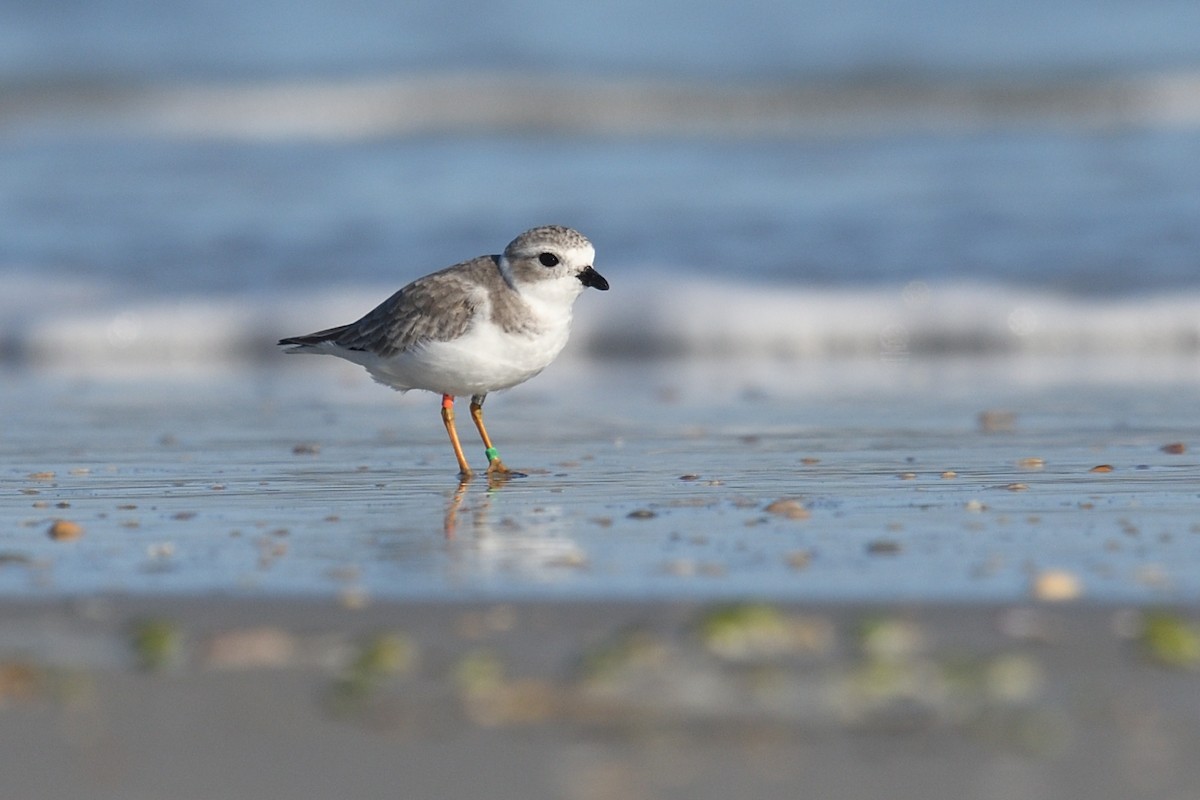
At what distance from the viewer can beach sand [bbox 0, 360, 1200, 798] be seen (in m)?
2.60

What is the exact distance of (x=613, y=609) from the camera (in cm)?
351

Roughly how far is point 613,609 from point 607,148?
1174 centimetres

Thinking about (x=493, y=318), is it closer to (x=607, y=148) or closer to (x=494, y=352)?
(x=494, y=352)

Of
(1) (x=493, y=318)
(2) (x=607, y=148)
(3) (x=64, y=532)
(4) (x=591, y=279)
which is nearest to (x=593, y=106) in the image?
(2) (x=607, y=148)

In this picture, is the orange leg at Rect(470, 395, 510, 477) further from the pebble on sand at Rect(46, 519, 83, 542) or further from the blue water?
the blue water

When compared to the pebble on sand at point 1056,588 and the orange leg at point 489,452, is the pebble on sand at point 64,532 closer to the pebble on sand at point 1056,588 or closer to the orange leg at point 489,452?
the orange leg at point 489,452

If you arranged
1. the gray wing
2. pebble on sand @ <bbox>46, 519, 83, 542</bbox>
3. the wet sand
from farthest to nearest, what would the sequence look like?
the gray wing < pebble on sand @ <bbox>46, 519, 83, 542</bbox> < the wet sand

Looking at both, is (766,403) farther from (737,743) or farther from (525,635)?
(737,743)

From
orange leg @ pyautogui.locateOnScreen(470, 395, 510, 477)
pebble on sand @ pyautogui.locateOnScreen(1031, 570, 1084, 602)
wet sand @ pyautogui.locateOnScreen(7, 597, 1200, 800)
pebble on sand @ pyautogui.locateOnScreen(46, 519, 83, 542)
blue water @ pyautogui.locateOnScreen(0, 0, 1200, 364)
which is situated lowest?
wet sand @ pyautogui.locateOnScreen(7, 597, 1200, 800)

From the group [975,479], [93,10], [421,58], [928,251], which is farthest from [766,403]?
[93,10]

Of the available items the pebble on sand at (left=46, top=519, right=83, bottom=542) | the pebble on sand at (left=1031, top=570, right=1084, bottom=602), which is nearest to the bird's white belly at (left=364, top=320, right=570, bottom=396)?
the pebble on sand at (left=46, top=519, right=83, bottom=542)

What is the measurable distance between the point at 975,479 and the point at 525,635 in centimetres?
215

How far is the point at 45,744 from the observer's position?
107 inches

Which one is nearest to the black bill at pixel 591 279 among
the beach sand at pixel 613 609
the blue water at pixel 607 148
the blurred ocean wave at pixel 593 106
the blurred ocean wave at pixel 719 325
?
the beach sand at pixel 613 609
